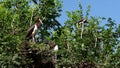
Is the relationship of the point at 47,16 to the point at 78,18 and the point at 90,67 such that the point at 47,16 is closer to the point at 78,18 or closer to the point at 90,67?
the point at 78,18

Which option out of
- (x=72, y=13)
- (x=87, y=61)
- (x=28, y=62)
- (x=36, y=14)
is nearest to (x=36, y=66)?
(x=28, y=62)

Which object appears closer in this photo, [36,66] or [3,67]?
[3,67]

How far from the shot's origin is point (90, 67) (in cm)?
1598

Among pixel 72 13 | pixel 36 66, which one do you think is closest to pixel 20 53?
pixel 36 66

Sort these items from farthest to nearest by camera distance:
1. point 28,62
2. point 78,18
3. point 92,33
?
point 78,18, point 92,33, point 28,62

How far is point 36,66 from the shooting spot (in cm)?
1717

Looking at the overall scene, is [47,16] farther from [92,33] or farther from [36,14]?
[92,33]

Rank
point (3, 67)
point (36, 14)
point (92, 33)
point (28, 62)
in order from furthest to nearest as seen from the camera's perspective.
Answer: point (36, 14), point (92, 33), point (28, 62), point (3, 67)

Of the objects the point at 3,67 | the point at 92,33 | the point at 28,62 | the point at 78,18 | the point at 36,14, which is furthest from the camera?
the point at 36,14

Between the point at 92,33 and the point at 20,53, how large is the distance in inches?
132

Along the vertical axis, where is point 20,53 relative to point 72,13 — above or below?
below

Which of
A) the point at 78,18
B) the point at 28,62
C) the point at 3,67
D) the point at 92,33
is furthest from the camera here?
the point at 78,18

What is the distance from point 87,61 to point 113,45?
1531mm

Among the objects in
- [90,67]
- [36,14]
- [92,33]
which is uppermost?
[36,14]
